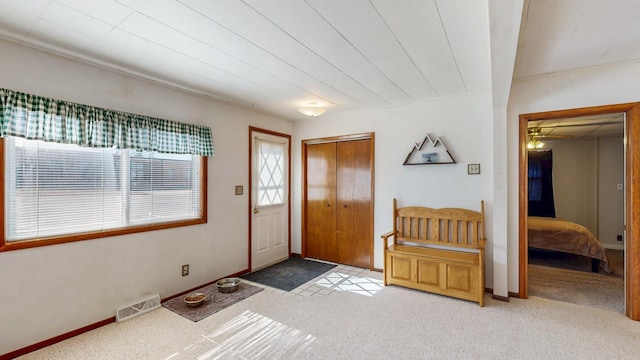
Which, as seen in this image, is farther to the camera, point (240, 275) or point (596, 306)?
point (240, 275)

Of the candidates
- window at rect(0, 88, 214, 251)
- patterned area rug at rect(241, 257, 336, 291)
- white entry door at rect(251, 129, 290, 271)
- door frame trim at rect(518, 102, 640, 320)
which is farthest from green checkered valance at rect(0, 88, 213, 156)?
door frame trim at rect(518, 102, 640, 320)

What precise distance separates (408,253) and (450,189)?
96cm

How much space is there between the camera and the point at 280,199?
471cm

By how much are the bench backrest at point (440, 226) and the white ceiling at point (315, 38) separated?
1.49 meters

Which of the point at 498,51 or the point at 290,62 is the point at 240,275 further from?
the point at 498,51

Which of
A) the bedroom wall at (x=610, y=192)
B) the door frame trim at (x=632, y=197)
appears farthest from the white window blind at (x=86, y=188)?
the bedroom wall at (x=610, y=192)

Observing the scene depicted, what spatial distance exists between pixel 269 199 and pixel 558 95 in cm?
377

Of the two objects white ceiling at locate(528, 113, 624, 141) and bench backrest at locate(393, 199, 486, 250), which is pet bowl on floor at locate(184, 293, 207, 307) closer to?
bench backrest at locate(393, 199, 486, 250)

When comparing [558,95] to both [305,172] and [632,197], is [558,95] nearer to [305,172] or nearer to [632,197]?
[632,197]

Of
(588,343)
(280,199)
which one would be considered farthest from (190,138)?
(588,343)

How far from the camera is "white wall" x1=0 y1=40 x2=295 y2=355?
7.06 feet

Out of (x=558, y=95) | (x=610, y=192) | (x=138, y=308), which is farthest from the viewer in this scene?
(x=610, y=192)

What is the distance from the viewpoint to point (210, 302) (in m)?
3.04

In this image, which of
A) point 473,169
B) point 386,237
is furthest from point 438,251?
point 473,169
